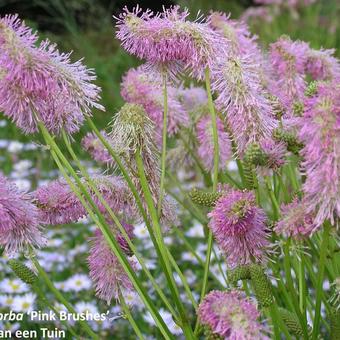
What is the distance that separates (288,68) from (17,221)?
72 cm

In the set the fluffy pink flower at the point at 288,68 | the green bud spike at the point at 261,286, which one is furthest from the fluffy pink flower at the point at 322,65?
the green bud spike at the point at 261,286

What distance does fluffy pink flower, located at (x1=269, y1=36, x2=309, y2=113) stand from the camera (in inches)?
65.6

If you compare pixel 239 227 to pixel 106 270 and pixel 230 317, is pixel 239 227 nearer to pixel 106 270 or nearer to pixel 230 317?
pixel 230 317

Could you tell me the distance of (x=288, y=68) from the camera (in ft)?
5.52

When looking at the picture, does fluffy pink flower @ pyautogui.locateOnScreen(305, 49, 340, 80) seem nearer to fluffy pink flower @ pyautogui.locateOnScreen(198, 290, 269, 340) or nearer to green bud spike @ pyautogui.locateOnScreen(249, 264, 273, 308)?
green bud spike @ pyautogui.locateOnScreen(249, 264, 273, 308)

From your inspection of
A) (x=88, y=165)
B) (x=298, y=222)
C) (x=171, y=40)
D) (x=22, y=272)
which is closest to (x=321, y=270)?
(x=298, y=222)

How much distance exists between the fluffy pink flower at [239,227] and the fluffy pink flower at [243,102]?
0.13 meters

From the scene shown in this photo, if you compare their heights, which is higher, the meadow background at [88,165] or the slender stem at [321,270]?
the meadow background at [88,165]

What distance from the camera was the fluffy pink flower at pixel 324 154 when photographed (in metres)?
1.00

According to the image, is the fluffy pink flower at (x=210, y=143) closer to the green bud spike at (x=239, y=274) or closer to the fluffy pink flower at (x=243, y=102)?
the fluffy pink flower at (x=243, y=102)

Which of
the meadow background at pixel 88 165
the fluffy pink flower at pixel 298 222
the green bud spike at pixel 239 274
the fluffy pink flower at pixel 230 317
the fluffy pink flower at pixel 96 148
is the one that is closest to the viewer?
the fluffy pink flower at pixel 230 317

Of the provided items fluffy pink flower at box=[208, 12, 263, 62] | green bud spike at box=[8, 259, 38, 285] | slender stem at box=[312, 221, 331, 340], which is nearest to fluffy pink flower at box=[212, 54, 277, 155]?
slender stem at box=[312, 221, 331, 340]

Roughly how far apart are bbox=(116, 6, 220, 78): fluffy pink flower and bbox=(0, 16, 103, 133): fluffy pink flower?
0.11 m

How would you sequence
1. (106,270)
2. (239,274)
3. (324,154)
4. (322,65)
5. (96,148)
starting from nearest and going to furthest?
(324,154), (239,274), (106,270), (96,148), (322,65)
